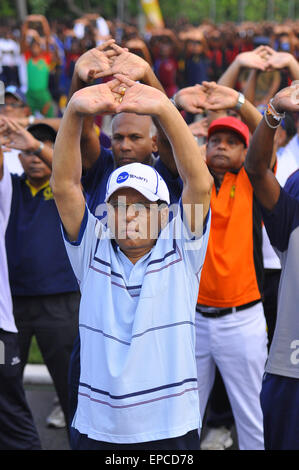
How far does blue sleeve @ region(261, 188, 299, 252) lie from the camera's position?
10.7ft

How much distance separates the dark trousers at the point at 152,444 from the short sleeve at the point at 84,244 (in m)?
0.63

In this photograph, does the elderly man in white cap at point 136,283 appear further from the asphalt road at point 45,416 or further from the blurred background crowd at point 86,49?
the blurred background crowd at point 86,49

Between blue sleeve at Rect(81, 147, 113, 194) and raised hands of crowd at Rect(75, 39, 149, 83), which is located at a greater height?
raised hands of crowd at Rect(75, 39, 149, 83)

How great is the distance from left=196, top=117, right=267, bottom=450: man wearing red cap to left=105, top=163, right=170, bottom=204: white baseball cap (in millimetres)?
1334

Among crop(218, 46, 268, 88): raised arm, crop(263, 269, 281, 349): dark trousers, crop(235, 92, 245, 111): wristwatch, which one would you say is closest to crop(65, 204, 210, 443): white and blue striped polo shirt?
crop(235, 92, 245, 111): wristwatch

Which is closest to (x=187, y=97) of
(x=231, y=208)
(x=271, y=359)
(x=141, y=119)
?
(x=141, y=119)

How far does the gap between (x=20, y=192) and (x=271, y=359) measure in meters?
2.08

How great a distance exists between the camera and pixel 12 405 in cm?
395

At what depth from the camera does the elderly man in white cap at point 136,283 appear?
266 centimetres

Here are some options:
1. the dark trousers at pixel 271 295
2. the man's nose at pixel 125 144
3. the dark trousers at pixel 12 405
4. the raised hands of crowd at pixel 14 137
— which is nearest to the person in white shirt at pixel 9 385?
the dark trousers at pixel 12 405

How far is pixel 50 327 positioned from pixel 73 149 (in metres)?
2.03

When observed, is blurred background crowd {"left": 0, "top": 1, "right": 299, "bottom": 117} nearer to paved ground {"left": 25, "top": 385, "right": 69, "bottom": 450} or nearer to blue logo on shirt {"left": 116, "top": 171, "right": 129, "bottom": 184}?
paved ground {"left": 25, "top": 385, "right": 69, "bottom": 450}

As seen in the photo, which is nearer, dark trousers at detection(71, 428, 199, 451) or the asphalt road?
dark trousers at detection(71, 428, 199, 451)

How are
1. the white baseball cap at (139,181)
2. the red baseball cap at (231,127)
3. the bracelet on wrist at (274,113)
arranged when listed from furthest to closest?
the red baseball cap at (231,127)
the bracelet on wrist at (274,113)
the white baseball cap at (139,181)
